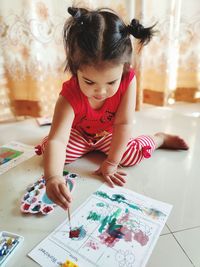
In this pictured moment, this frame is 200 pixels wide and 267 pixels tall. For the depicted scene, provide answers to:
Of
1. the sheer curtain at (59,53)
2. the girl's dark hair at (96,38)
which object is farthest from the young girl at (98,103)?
the sheer curtain at (59,53)

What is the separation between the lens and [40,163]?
34.9 inches

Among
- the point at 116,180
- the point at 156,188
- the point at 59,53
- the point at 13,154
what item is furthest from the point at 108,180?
the point at 59,53

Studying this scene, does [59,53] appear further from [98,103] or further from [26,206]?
[26,206]

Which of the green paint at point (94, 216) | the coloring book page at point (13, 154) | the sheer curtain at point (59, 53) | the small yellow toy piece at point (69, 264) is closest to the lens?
the small yellow toy piece at point (69, 264)

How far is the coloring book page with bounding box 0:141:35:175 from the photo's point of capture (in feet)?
2.88

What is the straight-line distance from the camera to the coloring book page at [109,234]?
520mm

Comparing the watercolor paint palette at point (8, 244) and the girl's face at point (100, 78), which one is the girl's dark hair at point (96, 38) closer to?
the girl's face at point (100, 78)

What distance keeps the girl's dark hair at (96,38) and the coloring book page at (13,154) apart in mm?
431

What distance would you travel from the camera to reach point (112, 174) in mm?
782

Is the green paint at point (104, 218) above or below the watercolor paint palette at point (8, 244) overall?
above

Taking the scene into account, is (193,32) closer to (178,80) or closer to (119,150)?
(178,80)

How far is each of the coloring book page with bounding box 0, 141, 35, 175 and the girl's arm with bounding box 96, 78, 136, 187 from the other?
0.29 metres

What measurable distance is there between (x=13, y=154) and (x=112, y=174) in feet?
1.29

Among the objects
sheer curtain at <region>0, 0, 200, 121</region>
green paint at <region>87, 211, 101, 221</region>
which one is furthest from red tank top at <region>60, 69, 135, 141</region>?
sheer curtain at <region>0, 0, 200, 121</region>
